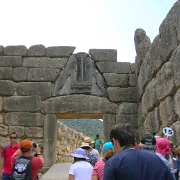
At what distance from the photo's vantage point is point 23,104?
8648mm

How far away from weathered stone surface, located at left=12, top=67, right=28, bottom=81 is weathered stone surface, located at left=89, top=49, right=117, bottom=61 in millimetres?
1904

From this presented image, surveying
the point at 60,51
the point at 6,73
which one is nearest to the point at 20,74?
the point at 6,73

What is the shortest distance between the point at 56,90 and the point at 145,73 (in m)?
2.67

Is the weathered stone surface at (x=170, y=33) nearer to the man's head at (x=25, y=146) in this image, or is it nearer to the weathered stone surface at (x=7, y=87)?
the man's head at (x=25, y=146)

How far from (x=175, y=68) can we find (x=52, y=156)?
180 inches

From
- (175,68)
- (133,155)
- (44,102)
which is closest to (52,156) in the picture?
(44,102)

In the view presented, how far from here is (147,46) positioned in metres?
7.92

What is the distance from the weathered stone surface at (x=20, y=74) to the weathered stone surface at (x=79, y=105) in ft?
3.23

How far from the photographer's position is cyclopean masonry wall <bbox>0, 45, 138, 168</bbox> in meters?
8.49

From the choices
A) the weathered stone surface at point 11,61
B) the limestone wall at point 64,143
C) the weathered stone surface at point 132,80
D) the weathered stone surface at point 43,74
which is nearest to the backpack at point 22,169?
the weathered stone surface at point 43,74

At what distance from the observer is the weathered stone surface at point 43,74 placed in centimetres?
883

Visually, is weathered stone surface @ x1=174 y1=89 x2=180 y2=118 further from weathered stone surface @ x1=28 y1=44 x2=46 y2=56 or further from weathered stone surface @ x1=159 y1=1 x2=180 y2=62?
weathered stone surface @ x1=28 y1=44 x2=46 y2=56

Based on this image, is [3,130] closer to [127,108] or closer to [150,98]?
[127,108]

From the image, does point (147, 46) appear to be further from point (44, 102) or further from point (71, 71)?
point (44, 102)
